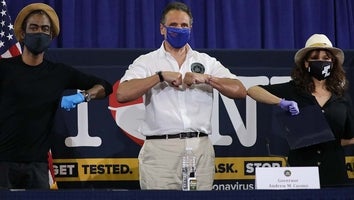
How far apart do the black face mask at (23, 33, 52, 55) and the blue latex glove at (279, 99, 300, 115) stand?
1.07 m

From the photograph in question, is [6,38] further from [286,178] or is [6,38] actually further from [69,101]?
[286,178]

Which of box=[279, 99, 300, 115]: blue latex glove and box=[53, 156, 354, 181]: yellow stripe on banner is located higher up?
box=[279, 99, 300, 115]: blue latex glove

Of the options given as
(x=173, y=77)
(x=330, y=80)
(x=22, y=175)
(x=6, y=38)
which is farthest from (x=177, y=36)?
(x=6, y=38)

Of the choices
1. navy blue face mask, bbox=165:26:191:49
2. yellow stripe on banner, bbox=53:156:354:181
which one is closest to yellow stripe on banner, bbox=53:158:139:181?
yellow stripe on banner, bbox=53:156:354:181

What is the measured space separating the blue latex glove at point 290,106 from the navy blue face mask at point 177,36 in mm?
507

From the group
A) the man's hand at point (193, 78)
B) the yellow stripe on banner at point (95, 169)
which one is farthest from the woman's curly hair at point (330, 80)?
the yellow stripe on banner at point (95, 169)

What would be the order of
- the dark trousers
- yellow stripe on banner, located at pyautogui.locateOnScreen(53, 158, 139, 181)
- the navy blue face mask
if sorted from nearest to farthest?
the dark trousers < the navy blue face mask < yellow stripe on banner, located at pyautogui.locateOnScreen(53, 158, 139, 181)

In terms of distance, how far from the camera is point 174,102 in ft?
9.56

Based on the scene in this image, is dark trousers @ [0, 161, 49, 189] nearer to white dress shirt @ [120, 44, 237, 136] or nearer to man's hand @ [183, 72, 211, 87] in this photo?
white dress shirt @ [120, 44, 237, 136]

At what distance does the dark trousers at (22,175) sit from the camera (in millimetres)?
2805

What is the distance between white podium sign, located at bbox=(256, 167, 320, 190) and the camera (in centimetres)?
221

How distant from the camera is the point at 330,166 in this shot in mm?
2928

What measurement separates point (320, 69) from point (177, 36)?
25.7 inches

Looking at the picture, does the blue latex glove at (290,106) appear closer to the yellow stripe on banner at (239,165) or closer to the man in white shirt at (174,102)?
the man in white shirt at (174,102)
